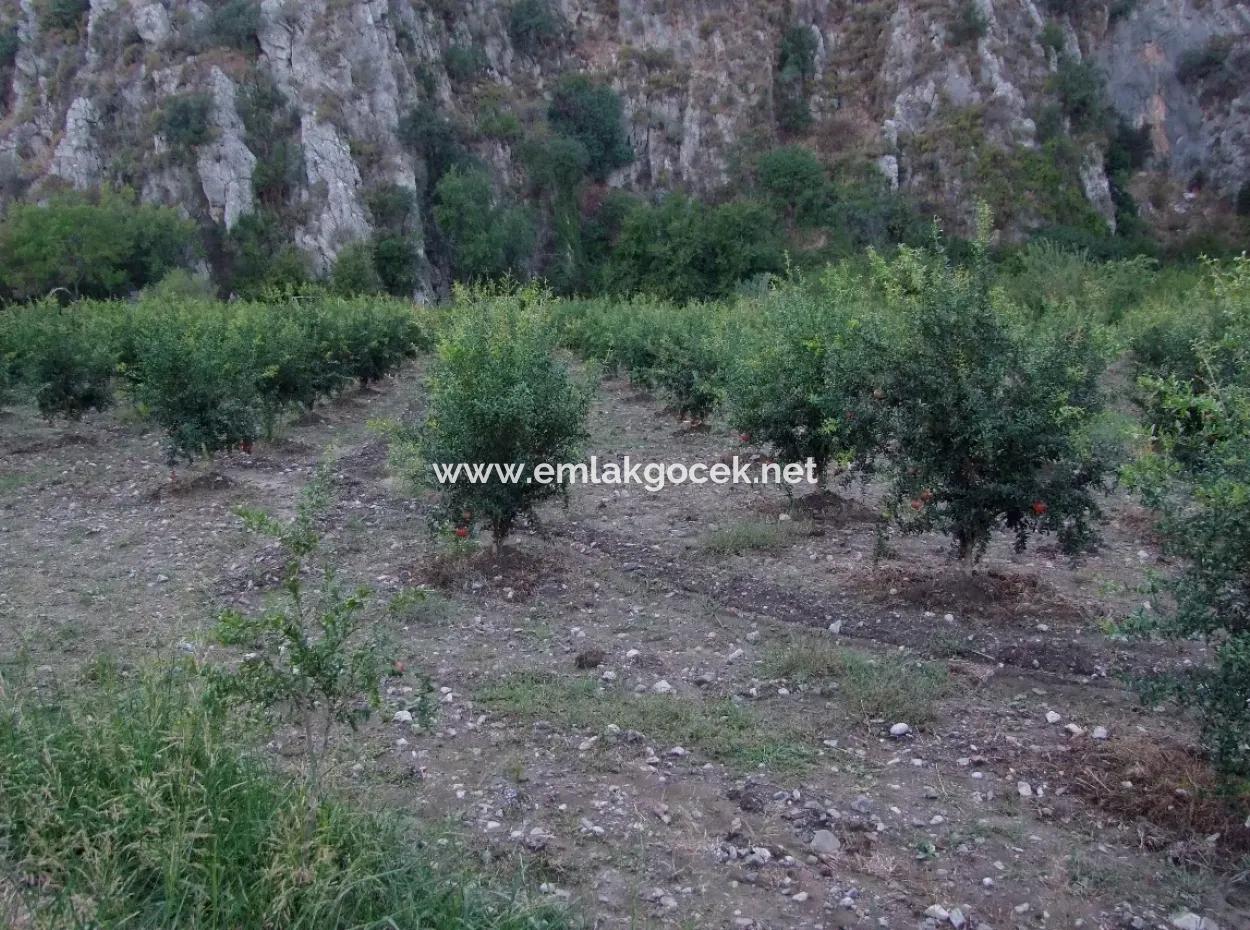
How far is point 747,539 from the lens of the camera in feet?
27.9

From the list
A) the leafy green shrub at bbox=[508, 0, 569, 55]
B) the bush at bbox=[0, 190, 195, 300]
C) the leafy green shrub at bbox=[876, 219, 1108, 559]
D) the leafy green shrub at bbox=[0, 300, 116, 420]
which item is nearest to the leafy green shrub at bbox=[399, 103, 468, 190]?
the leafy green shrub at bbox=[508, 0, 569, 55]

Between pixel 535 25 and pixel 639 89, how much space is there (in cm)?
655

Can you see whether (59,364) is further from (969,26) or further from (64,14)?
(969,26)

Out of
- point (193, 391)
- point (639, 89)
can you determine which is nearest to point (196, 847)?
point (193, 391)

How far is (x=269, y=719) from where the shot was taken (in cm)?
415

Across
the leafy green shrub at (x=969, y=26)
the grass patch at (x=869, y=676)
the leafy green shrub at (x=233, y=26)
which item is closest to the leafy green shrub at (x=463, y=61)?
the leafy green shrub at (x=233, y=26)

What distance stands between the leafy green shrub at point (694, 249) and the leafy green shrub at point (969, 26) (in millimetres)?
13181

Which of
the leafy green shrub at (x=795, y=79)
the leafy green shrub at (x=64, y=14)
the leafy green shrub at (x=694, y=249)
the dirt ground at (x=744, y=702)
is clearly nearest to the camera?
the dirt ground at (x=744, y=702)

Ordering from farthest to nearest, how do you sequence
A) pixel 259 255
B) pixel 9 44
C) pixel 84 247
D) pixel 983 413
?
1. pixel 9 44
2. pixel 259 255
3. pixel 84 247
4. pixel 983 413

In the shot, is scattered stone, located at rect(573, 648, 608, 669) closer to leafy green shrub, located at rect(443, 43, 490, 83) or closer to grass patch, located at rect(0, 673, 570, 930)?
grass patch, located at rect(0, 673, 570, 930)

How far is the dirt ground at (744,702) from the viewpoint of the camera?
3932 mm

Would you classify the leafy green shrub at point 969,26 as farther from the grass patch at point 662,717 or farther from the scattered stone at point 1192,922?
the scattered stone at point 1192,922

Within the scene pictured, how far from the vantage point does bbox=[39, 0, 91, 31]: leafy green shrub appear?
52.1 metres

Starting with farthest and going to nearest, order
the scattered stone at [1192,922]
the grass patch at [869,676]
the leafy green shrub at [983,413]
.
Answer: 1. the leafy green shrub at [983,413]
2. the grass patch at [869,676]
3. the scattered stone at [1192,922]
